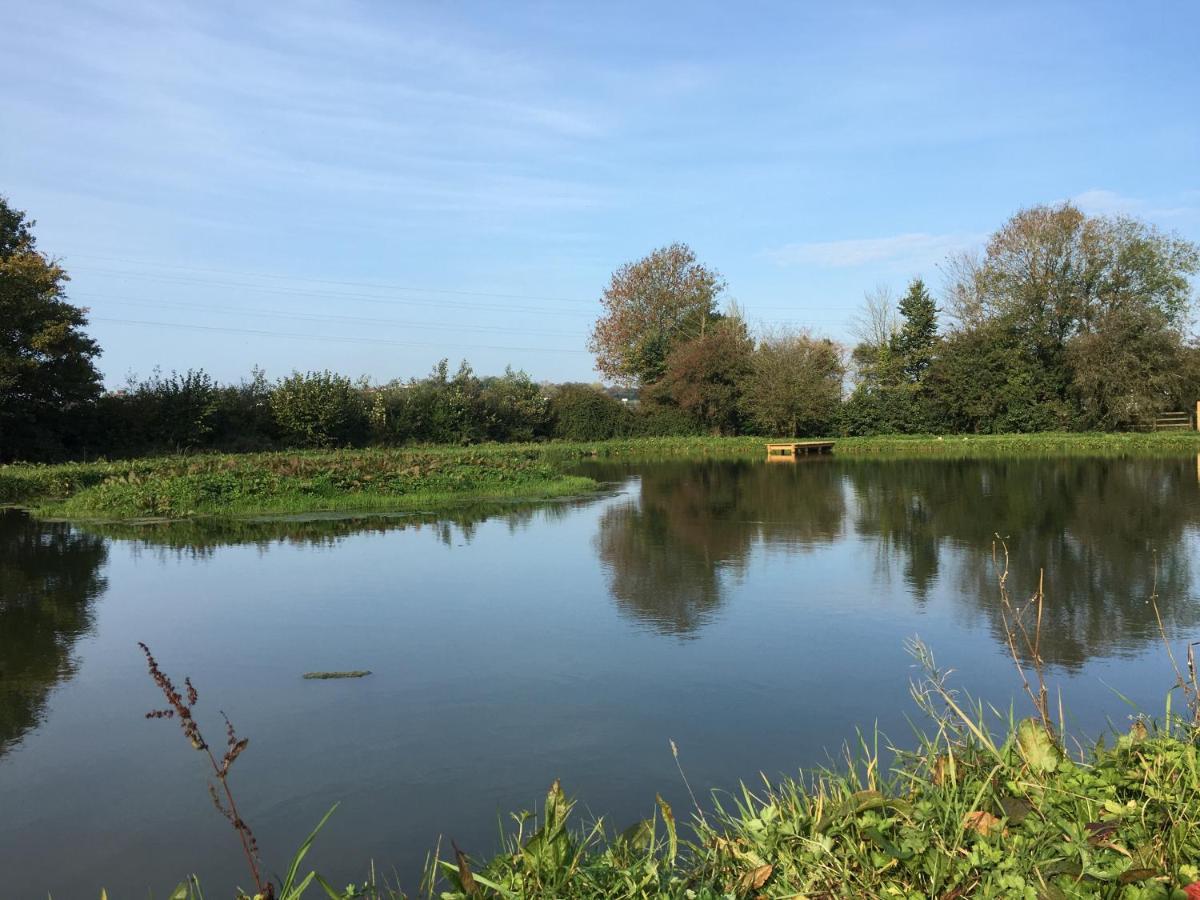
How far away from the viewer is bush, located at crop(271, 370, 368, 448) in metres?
30.0

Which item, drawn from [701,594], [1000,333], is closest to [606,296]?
[1000,333]

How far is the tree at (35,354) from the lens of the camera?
24484 mm

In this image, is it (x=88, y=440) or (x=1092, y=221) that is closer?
(x=88, y=440)

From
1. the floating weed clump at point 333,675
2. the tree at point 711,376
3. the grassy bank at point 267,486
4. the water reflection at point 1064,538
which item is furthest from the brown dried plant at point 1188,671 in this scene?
the tree at point 711,376

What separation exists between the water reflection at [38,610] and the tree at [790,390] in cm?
2790

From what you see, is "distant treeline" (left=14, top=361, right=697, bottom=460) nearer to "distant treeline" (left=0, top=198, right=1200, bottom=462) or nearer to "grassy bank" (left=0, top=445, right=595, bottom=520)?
"distant treeline" (left=0, top=198, right=1200, bottom=462)

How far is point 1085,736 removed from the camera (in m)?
4.68

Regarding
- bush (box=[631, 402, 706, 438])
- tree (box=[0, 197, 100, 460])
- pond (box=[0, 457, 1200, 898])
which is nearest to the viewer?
pond (box=[0, 457, 1200, 898])

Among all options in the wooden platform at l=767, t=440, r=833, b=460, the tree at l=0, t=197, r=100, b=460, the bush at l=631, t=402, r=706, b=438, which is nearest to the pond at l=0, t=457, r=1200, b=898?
the tree at l=0, t=197, r=100, b=460

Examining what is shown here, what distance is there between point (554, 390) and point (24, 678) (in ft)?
116

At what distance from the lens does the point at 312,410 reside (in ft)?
98.5

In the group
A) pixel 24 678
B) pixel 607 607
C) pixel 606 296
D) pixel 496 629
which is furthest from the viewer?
pixel 606 296

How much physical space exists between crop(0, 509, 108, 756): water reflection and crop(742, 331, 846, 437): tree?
27.9 meters

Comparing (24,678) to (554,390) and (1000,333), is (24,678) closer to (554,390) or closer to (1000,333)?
(554,390)
